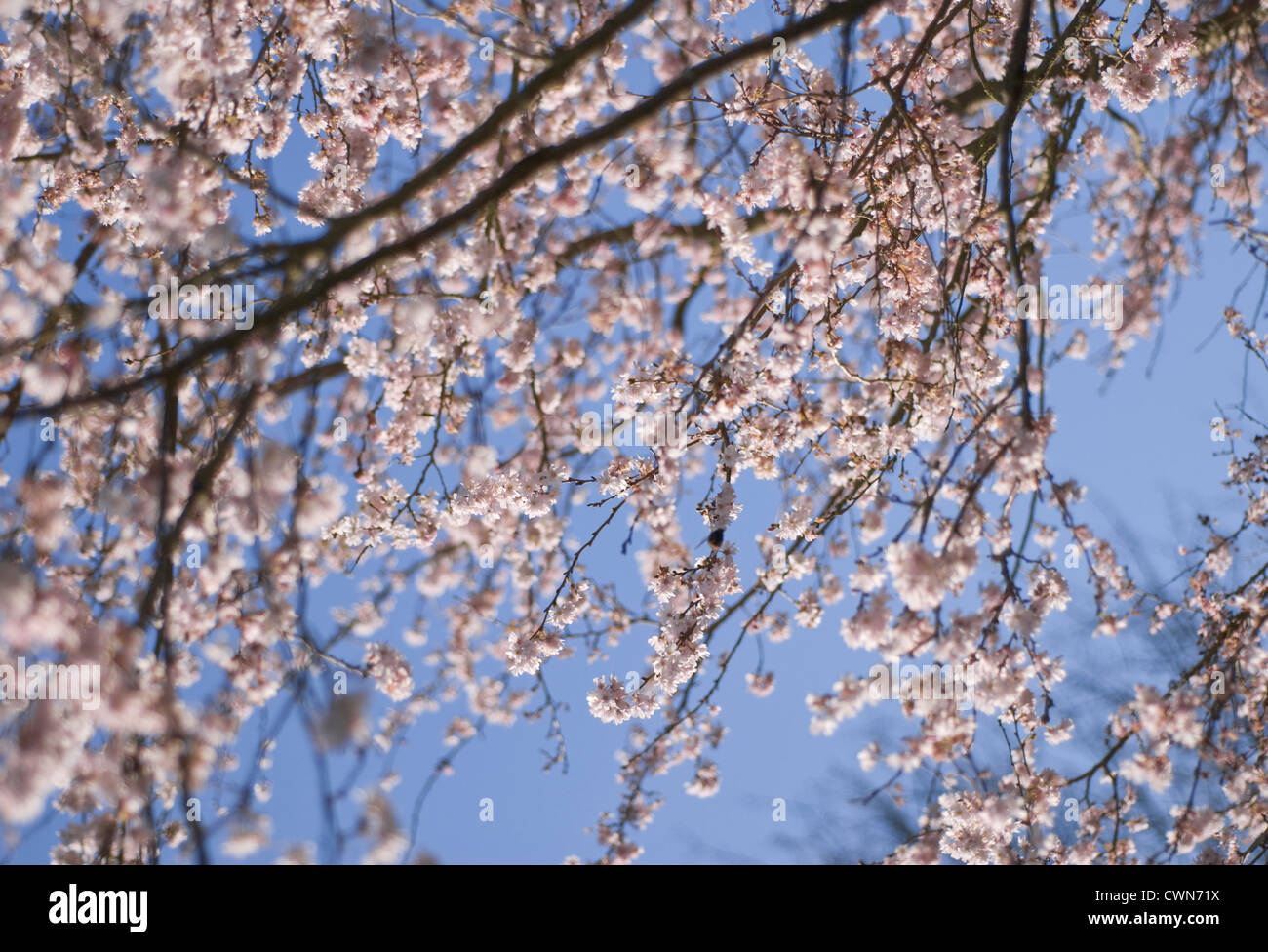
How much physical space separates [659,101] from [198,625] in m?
3.36

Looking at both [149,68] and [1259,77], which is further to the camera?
[1259,77]

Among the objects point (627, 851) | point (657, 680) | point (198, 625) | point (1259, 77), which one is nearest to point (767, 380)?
point (657, 680)

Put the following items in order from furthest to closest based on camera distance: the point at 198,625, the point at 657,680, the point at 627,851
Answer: the point at 627,851, the point at 198,625, the point at 657,680

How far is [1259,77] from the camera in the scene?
15.9 feet

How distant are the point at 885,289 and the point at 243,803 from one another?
123 inches

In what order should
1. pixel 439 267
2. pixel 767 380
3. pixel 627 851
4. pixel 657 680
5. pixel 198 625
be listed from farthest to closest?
pixel 627 851, pixel 439 267, pixel 198 625, pixel 767 380, pixel 657 680

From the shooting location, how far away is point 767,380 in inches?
128

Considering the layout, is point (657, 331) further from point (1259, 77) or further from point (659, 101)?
point (1259, 77)

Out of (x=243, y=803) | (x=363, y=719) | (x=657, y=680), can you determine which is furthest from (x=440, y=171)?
(x=657, y=680)
